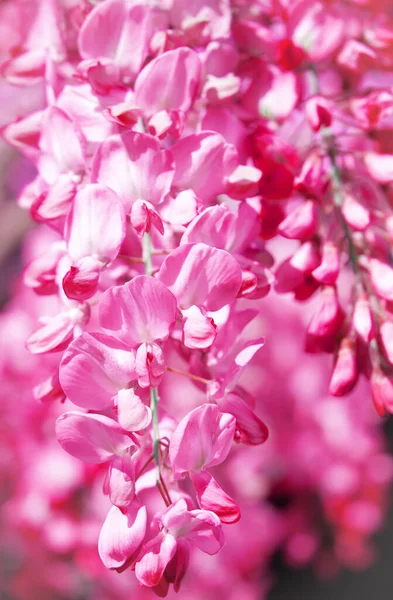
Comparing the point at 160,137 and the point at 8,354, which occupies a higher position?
the point at 160,137

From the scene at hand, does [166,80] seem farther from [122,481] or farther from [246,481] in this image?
[246,481]

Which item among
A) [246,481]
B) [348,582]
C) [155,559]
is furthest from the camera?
[348,582]

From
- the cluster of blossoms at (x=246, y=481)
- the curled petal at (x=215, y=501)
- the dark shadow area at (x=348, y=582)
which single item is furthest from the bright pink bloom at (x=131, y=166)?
the dark shadow area at (x=348, y=582)

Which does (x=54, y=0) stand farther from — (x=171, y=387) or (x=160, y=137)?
(x=171, y=387)

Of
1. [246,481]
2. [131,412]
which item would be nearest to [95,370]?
[131,412]

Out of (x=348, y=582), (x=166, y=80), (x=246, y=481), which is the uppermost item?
(x=166, y=80)

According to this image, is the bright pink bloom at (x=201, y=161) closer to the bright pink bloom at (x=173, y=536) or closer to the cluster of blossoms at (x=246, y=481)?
the bright pink bloom at (x=173, y=536)

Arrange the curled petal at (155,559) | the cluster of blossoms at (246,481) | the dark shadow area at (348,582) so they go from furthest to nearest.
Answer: the dark shadow area at (348,582)
the cluster of blossoms at (246,481)
the curled petal at (155,559)

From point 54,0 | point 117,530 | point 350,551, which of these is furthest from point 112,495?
point 350,551
